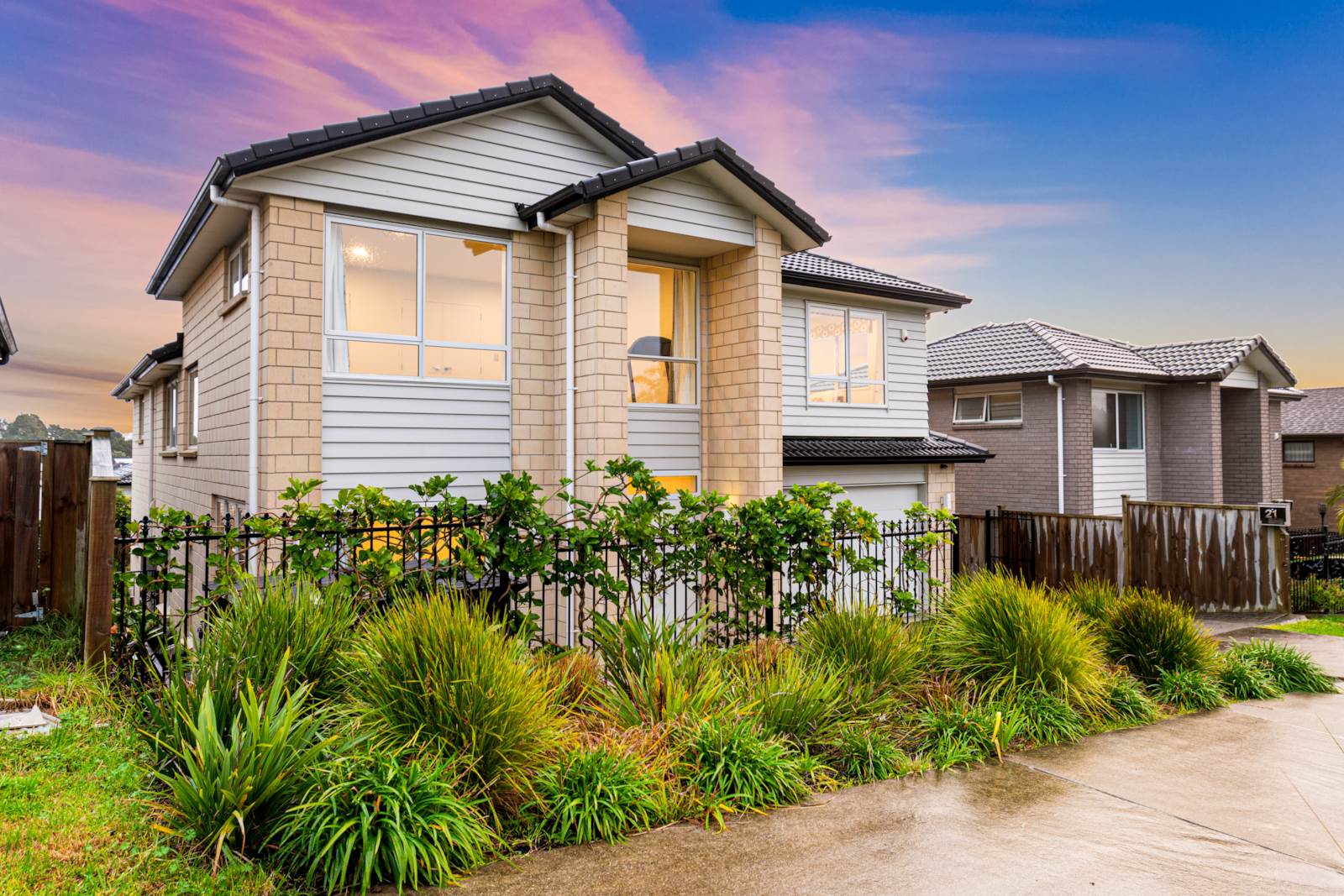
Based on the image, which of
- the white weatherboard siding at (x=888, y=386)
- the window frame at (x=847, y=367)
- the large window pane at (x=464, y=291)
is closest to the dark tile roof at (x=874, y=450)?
the white weatherboard siding at (x=888, y=386)

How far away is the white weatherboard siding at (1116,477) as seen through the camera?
19922 millimetres

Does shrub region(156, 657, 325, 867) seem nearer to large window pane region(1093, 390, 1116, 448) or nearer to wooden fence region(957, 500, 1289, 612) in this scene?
wooden fence region(957, 500, 1289, 612)

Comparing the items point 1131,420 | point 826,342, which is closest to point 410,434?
point 826,342

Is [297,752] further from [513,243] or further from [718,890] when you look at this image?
[513,243]

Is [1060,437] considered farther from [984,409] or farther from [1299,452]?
[1299,452]

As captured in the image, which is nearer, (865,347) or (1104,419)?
(865,347)

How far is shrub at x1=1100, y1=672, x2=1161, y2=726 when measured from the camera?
705 cm

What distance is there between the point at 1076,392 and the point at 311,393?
56.2 ft

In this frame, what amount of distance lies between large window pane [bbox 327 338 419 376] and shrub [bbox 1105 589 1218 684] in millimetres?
8457

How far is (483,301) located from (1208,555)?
40.0 ft

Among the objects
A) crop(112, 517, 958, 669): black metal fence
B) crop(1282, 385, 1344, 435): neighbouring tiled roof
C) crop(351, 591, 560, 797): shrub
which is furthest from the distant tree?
crop(1282, 385, 1344, 435): neighbouring tiled roof

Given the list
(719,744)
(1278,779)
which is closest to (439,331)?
(719,744)

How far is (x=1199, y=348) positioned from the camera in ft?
72.0

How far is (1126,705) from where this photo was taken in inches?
283
